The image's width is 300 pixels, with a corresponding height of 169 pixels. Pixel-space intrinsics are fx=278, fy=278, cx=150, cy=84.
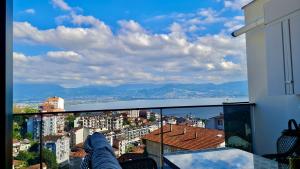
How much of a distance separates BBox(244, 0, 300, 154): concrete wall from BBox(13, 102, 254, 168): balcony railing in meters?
0.15

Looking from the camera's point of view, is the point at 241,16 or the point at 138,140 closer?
the point at 138,140

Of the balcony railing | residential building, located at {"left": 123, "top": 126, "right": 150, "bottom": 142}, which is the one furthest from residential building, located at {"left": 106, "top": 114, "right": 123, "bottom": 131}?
residential building, located at {"left": 123, "top": 126, "right": 150, "bottom": 142}

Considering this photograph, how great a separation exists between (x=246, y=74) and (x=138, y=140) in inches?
89.9

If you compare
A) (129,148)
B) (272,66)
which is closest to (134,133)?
(129,148)

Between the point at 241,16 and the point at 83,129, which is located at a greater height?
the point at 241,16

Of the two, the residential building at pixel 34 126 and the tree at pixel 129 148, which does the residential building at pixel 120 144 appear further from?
the residential building at pixel 34 126

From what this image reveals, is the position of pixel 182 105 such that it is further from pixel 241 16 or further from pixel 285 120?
pixel 241 16

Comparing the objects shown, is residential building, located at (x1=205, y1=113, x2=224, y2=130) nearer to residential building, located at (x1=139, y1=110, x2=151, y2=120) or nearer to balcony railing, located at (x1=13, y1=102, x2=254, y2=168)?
balcony railing, located at (x1=13, y1=102, x2=254, y2=168)

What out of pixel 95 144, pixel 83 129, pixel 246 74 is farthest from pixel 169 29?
pixel 95 144

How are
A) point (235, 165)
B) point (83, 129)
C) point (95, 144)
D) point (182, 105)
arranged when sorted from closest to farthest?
point (95, 144) → point (235, 165) → point (83, 129) → point (182, 105)

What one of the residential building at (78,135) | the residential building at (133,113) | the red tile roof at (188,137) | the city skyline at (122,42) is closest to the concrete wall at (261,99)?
the red tile roof at (188,137)

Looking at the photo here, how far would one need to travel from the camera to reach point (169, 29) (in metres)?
9.74

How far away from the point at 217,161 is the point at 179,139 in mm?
1944

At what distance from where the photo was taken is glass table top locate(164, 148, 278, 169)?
188 cm
